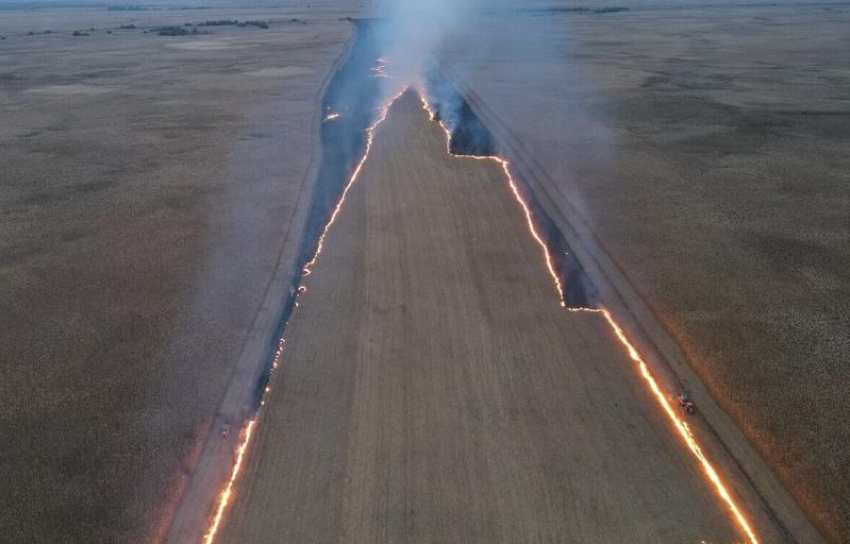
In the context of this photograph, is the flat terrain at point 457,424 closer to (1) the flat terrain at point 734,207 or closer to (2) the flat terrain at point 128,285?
(2) the flat terrain at point 128,285

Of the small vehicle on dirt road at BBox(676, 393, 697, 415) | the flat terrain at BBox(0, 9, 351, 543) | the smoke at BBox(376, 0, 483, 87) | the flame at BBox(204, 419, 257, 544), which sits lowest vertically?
the flame at BBox(204, 419, 257, 544)

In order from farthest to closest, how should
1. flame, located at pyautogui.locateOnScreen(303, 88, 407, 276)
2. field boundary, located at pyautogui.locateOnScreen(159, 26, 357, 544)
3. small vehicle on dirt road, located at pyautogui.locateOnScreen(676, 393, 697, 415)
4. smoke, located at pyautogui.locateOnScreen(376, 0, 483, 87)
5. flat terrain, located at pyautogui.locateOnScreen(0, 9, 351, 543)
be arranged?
smoke, located at pyautogui.locateOnScreen(376, 0, 483, 87)
flame, located at pyautogui.locateOnScreen(303, 88, 407, 276)
small vehicle on dirt road, located at pyautogui.locateOnScreen(676, 393, 697, 415)
flat terrain, located at pyautogui.locateOnScreen(0, 9, 351, 543)
field boundary, located at pyautogui.locateOnScreen(159, 26, 357, 544)

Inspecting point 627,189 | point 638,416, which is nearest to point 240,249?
point 638,416

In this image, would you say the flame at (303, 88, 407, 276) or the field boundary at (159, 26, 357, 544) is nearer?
the field boundary at (159, 26, 357, 544)

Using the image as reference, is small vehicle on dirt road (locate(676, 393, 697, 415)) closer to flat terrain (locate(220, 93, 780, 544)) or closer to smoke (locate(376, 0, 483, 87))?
flat terrain (locate(220, 93, 780, 544))

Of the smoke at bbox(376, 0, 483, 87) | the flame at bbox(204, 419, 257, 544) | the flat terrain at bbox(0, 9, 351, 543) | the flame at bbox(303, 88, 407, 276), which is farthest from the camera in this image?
the smoke at bbox(376, 0, 483, 87)

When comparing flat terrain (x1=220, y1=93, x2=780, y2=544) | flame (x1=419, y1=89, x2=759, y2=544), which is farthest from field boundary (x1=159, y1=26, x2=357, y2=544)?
flame (x1=419, y1=89, x2=759, y2=544)

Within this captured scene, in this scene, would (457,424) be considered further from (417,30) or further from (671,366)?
(417,30)

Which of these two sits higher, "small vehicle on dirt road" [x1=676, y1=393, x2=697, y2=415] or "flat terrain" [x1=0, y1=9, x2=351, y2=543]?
"flat terrain" [x1=0, y1=9, x2=351, y2=543]
